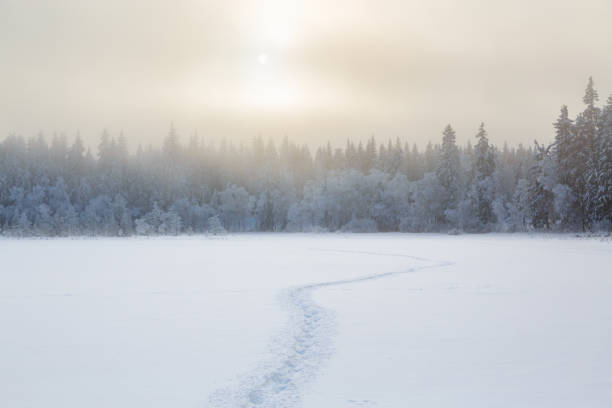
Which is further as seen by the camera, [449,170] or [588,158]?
[449,170]

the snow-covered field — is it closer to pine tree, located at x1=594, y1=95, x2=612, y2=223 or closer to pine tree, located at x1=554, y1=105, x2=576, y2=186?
pine tree, located at x1=594, y1=95, x2=612, y2=223

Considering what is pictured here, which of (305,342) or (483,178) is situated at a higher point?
(483,178)

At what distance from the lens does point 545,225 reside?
216 feet

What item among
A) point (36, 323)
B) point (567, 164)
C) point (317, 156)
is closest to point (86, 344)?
point (36, 323)

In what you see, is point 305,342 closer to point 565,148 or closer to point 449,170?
point 565,148

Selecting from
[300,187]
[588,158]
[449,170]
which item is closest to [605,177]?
[588,158]

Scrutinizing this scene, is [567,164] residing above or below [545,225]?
above

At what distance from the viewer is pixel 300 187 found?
434 feet

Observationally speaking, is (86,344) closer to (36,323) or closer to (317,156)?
(36,323)

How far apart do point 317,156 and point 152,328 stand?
5495 inches

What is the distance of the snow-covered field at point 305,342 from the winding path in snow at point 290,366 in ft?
0.12

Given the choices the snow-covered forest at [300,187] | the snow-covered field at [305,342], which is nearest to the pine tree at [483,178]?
the snow-covered forest at [300,187]

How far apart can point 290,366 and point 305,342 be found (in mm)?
1667

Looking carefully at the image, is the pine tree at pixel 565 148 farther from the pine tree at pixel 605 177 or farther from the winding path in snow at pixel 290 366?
the winding path in snow at pixel 290 366
